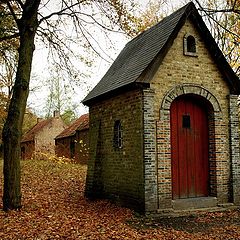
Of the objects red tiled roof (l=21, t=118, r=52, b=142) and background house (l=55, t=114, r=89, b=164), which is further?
red tiled roof (l=21, t=118, r=52, b=142)

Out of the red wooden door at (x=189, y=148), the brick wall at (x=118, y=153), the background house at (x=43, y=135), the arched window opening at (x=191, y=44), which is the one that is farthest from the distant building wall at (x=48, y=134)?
the arched window opening at (x=191, y=44)

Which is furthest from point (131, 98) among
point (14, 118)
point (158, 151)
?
point (14, 118)

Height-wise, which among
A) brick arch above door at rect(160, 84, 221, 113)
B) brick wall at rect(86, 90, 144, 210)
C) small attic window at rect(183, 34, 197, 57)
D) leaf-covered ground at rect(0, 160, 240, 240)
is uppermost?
small attic window at rect(183, 34, 197, 57)

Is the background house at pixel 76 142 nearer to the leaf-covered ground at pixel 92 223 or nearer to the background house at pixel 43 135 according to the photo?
the background house at pixel 43 135

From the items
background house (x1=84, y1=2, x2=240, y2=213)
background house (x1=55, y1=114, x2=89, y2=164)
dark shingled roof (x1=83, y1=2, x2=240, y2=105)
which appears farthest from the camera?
background house (x1=55, y1=114, x2=89, y2=164)

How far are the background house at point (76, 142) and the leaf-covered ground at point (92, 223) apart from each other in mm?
16043

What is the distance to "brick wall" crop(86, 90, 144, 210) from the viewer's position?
11.8 metres

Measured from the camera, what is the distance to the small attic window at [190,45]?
12.6 m

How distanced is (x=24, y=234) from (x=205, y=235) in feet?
14.4

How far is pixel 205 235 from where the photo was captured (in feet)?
30.0

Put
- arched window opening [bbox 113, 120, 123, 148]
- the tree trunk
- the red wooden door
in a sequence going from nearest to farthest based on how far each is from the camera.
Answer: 1. the tree trunk
2. the red wooden door
3. arched window opening [bbox 113, 120, 123, 148]

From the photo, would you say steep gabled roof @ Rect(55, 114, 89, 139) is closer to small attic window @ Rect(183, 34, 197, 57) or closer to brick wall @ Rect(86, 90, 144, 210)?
brick wall @ Rect(86, 90, 144, 210)

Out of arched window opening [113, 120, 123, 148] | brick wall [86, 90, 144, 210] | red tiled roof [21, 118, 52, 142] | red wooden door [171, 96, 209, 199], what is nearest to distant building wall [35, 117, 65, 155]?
red tiled roof [21, 118, 52, 142]

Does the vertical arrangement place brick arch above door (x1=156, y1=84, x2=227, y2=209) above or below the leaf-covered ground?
above
